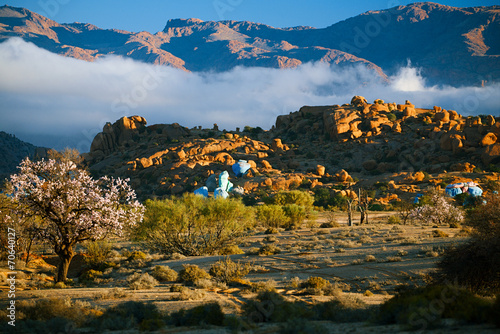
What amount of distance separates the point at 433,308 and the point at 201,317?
19.7 ft

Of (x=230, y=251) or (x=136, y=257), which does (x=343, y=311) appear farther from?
(x=136, y=257)

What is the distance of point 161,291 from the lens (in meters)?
17.0

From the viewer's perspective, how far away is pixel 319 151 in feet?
289

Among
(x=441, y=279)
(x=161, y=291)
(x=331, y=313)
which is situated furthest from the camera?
(x=161, y=291)

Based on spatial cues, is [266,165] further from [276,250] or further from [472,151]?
[276,250]

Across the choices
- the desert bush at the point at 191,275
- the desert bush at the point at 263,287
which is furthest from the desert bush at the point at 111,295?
the desert bush at the point at 263,287

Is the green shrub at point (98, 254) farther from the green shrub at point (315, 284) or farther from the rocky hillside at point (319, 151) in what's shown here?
the rocky hillside at point (319, 151)

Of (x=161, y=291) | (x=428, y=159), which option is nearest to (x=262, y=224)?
(x=161, y=291)

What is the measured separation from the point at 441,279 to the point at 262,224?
31.4m

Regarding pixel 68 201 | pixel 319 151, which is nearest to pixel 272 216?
pixel 68 201

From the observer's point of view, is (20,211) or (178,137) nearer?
(20,211)

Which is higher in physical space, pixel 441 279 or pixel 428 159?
pixel 428 159

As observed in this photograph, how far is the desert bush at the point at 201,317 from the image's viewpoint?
1119 centimetres

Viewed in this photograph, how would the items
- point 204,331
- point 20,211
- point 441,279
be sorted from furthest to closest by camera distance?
point 20,211, point 441,279, point 204,331
